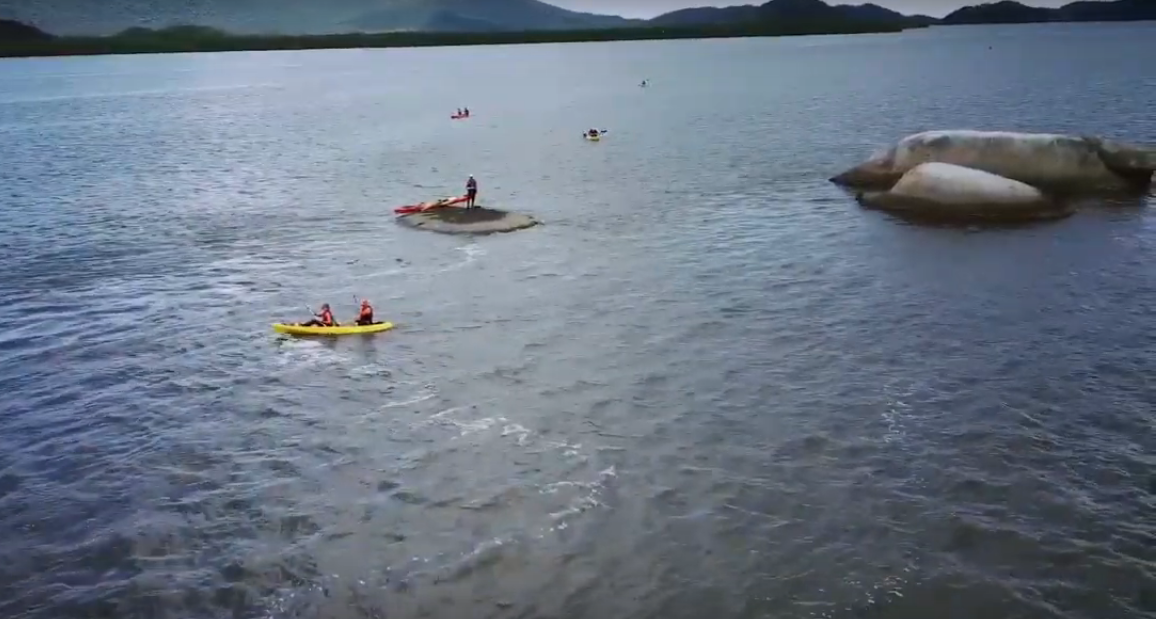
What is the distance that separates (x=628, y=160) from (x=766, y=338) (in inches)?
1754

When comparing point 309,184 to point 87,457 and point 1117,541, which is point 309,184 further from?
point 1117,541

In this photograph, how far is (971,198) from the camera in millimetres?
47312

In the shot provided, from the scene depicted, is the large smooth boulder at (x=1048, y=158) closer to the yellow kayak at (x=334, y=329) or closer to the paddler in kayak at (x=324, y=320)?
the yellow kayak at (x=334, y=329)

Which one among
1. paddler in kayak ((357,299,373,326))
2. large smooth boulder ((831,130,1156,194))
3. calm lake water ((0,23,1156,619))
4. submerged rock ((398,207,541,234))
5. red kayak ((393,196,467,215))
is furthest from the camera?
red kayak ((393,196,467,215))

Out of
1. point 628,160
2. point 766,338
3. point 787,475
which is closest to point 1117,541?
point 787,475

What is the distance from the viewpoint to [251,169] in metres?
77.1

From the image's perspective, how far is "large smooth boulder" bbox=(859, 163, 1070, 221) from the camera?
154 feet

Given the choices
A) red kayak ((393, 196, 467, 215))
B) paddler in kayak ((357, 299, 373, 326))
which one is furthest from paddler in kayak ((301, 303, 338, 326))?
red kayak ((393, 196, 467, 215))

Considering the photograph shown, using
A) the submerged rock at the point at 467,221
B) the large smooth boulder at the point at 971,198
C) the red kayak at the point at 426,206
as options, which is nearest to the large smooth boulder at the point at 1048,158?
the large smooth boulder at the point at 971,198

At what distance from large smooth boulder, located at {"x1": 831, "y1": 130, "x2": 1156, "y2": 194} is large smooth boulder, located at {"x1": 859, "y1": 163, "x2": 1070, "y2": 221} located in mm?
1492

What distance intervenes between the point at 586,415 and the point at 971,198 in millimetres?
30020

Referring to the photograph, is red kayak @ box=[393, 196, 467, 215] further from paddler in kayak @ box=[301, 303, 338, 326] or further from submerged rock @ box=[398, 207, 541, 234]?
paddler in kayak @ box=[301, 303, 338, 326]

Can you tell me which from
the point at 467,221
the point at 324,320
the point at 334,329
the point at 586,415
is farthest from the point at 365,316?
the point at 467,221

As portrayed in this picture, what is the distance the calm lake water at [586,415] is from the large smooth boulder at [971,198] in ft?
8.90
